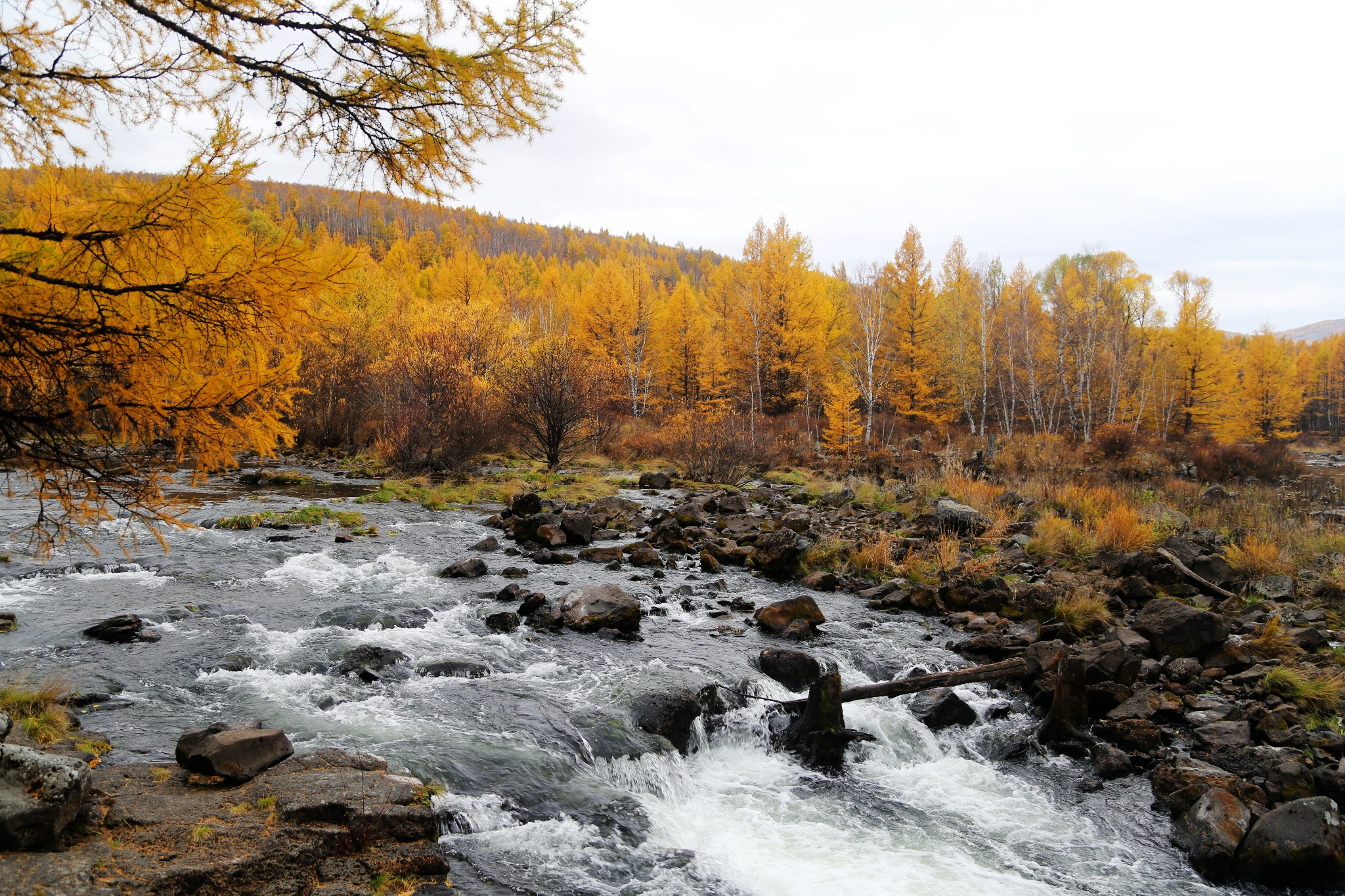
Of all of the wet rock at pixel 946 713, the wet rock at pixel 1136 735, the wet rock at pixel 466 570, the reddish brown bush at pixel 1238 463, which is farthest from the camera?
the reddish brown bush at pixel 1238 463

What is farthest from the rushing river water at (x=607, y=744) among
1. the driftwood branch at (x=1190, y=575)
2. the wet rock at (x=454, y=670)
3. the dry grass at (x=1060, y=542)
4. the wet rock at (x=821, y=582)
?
the driftwood branch at (x=1190, y=575)

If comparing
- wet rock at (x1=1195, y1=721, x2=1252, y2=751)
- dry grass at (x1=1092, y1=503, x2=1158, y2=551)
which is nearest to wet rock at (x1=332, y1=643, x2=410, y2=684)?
wet rock at (x1=1195, y1=721, x2=1252, y2=751)

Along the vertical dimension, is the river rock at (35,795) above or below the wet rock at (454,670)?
above

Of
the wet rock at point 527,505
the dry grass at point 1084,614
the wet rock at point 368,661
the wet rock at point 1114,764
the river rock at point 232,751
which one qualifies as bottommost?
the wet rock at point 1114,764

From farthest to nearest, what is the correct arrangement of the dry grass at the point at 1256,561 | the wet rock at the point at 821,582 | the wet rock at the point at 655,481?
the wet rock at the point at 655,481 → the wet rock at the point at 821,582 → the dry grass at the point at 1256,561

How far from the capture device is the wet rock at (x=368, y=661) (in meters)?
6.25

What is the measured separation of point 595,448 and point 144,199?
822 inches

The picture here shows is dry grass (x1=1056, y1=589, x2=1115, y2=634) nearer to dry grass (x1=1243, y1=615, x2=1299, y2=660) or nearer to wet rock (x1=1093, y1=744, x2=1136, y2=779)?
dry grass (x1=1243, y1=615, x2=1299, y2=660)

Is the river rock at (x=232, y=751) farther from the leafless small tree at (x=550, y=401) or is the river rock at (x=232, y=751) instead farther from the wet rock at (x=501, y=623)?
the leafless small tree at (x=550, y=401)

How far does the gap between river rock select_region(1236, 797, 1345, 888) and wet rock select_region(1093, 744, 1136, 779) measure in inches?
42.2

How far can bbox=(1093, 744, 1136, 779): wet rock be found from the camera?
527 cm

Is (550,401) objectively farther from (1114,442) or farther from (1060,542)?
(1114,442)

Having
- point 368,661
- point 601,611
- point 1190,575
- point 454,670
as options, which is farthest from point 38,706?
point 1190,575

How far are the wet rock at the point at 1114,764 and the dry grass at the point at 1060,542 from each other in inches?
220
